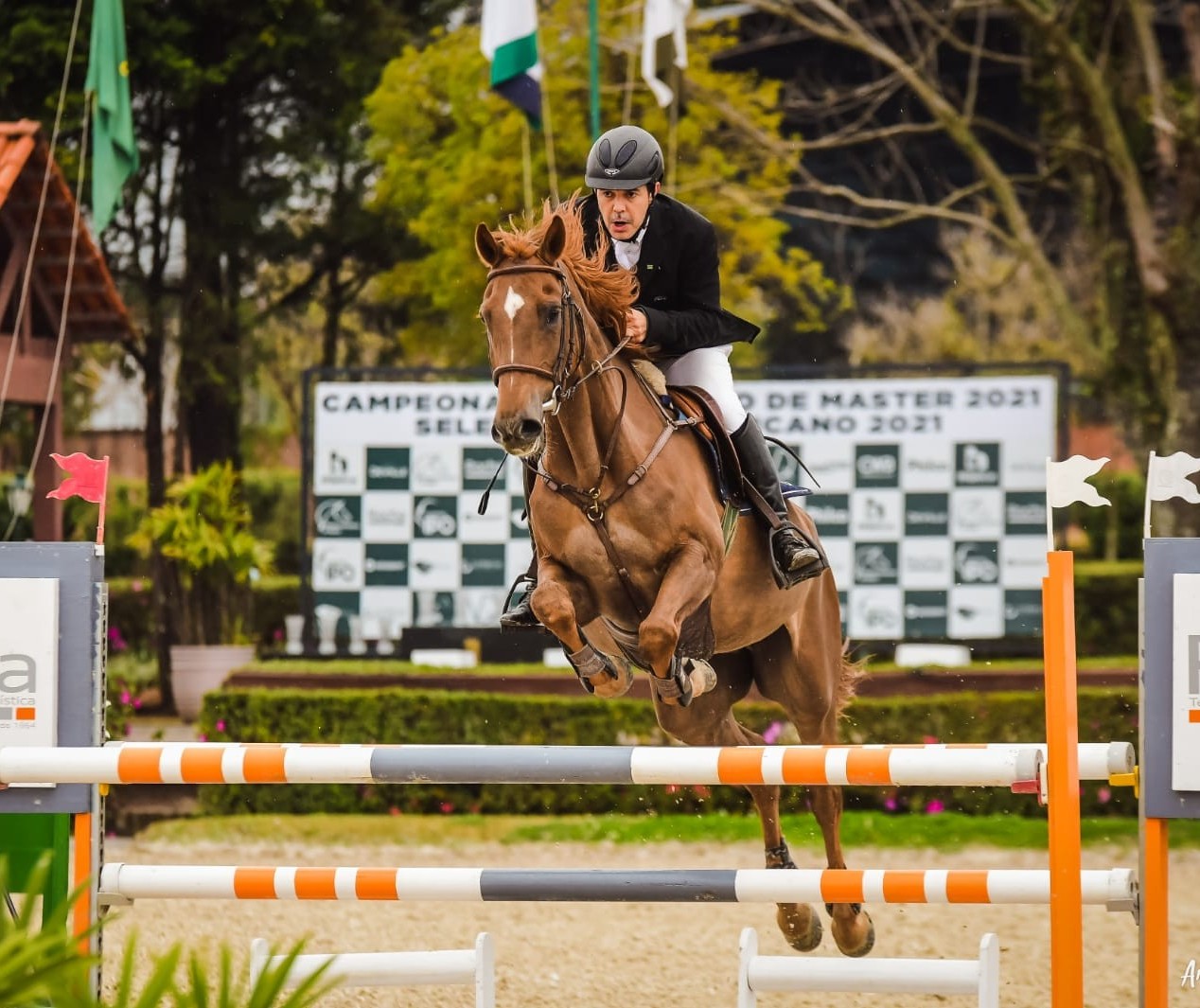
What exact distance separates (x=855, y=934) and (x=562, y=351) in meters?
2.04

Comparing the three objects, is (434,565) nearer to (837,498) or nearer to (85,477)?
(837,498)

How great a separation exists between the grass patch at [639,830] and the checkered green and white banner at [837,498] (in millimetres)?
1162

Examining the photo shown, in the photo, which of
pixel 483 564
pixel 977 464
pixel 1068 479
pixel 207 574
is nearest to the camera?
pixel 1068 479

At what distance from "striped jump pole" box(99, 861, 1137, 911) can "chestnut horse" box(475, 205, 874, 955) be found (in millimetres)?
560

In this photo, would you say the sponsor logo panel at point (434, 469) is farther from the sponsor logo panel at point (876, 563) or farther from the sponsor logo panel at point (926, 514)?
the sponsor logo panel at point (926, 514)

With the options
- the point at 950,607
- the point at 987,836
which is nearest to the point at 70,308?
the point at 950,607

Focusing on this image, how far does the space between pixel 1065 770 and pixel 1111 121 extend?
891 cm

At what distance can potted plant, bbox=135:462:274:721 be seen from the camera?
10344mm

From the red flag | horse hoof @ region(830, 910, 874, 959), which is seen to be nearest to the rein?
the red flag

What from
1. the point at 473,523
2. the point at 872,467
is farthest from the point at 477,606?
the point at 872,467

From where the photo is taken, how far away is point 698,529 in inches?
166

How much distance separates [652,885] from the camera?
3.67 metres

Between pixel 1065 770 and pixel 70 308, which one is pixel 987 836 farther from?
pixel 70 308

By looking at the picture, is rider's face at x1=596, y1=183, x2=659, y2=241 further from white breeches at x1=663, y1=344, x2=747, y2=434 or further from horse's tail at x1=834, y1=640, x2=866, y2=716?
horse's tail at x1=834, y1=640, x2=866, y2=716
